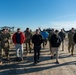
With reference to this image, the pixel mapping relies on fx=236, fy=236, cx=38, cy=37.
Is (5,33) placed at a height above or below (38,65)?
above

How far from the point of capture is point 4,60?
1543 centimetres

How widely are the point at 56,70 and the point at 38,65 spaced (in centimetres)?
169

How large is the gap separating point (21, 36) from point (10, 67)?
2.80 meters

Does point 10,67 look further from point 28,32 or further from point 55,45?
point 28,32

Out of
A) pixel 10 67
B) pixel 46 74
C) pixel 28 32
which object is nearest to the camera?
pixel 46 74

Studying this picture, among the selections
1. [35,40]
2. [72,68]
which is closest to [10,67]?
[35,40]

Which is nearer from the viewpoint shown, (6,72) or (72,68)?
(6,72)

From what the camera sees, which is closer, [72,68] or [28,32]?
[72,68]

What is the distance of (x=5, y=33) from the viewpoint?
1499cm

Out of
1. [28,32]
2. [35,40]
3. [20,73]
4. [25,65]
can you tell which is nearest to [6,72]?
[20,73]

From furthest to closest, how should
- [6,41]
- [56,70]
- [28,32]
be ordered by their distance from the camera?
[28,32] → [6,41] → [56,70]

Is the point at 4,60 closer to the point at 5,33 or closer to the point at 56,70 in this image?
the point at 5,33

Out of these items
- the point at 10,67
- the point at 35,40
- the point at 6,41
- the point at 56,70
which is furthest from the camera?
the point at 6,41

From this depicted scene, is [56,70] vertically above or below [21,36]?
below
